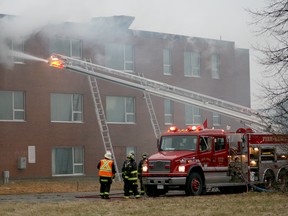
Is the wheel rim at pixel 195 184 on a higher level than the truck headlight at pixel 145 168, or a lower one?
lower

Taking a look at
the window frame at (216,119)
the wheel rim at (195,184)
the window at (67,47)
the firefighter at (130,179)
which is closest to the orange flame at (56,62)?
the window at (67,47)

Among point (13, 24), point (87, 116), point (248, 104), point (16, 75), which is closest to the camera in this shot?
point (13, 24)

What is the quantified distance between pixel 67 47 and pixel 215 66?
11.6 metres

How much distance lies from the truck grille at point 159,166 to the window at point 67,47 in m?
15.1

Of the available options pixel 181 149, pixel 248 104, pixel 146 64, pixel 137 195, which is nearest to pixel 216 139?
pixel 181 149

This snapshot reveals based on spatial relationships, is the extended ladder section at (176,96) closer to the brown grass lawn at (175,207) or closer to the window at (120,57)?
the window at (120,57)

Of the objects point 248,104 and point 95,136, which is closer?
point 95,136

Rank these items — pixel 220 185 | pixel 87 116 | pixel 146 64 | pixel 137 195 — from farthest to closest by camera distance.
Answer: pixel 146 64, pixel 87 116, pixel 220 185, pixel 137 195

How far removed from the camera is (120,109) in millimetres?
39594

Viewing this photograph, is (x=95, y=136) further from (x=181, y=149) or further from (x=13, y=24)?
(x=181, y=149)

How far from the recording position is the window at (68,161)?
121ft

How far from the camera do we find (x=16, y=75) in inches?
1391

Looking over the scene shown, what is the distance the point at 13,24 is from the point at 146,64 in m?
10.0

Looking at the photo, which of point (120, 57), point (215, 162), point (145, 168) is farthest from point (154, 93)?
point (145, 168)
